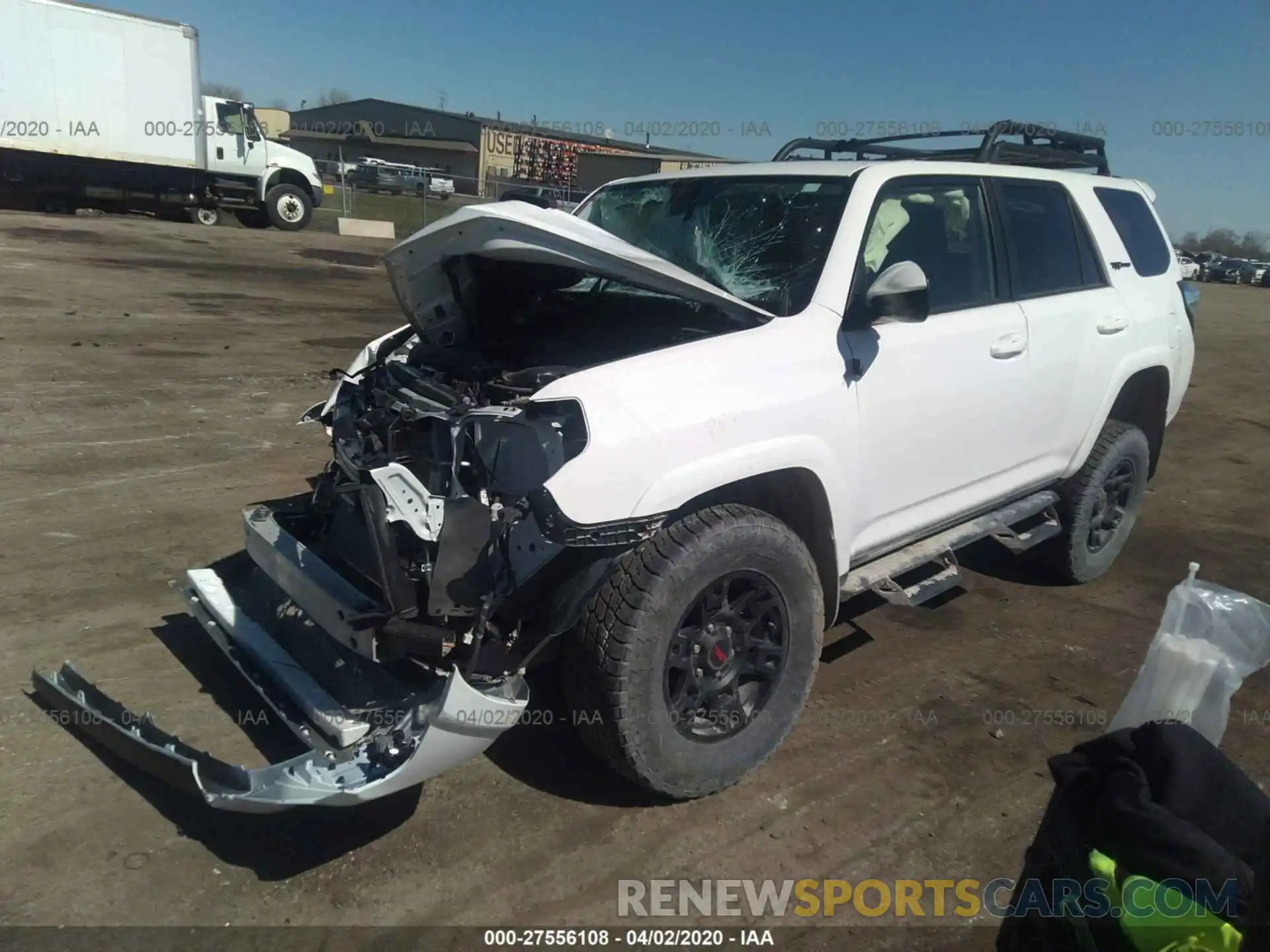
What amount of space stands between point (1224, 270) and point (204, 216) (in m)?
44.8

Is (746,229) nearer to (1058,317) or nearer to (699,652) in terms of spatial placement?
(1058,317)

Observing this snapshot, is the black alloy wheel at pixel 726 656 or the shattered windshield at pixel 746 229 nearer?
the black alloy wheel at pixel 726 656

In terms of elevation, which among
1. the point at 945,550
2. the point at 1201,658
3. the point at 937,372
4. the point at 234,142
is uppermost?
the point at 234,142

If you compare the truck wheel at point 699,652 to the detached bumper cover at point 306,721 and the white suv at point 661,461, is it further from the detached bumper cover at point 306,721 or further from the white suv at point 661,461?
the detached bumper cover at point 306,721

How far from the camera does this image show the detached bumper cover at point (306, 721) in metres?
2.46

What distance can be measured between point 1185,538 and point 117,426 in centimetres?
720

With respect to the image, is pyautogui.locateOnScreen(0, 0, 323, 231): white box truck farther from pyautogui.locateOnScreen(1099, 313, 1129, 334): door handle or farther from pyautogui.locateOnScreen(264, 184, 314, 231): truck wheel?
pyautogui.locateOnScreen(1099, 313, 1129, 334): door handle

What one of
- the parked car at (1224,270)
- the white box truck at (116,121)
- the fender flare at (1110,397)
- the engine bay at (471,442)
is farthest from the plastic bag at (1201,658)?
the parked car at (1224,270)

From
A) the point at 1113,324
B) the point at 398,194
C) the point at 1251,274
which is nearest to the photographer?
the point at 1113,324

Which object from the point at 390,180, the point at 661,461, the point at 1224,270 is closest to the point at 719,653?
the point at 661,461

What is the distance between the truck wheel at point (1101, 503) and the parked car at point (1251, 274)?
4671cm

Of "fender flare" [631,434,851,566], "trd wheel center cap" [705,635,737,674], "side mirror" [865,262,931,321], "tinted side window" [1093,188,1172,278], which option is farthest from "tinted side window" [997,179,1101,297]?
"trd wheel center cap" [705,635,737,674]

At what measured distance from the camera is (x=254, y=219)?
79.8 feet

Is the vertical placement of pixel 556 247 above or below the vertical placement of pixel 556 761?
above
